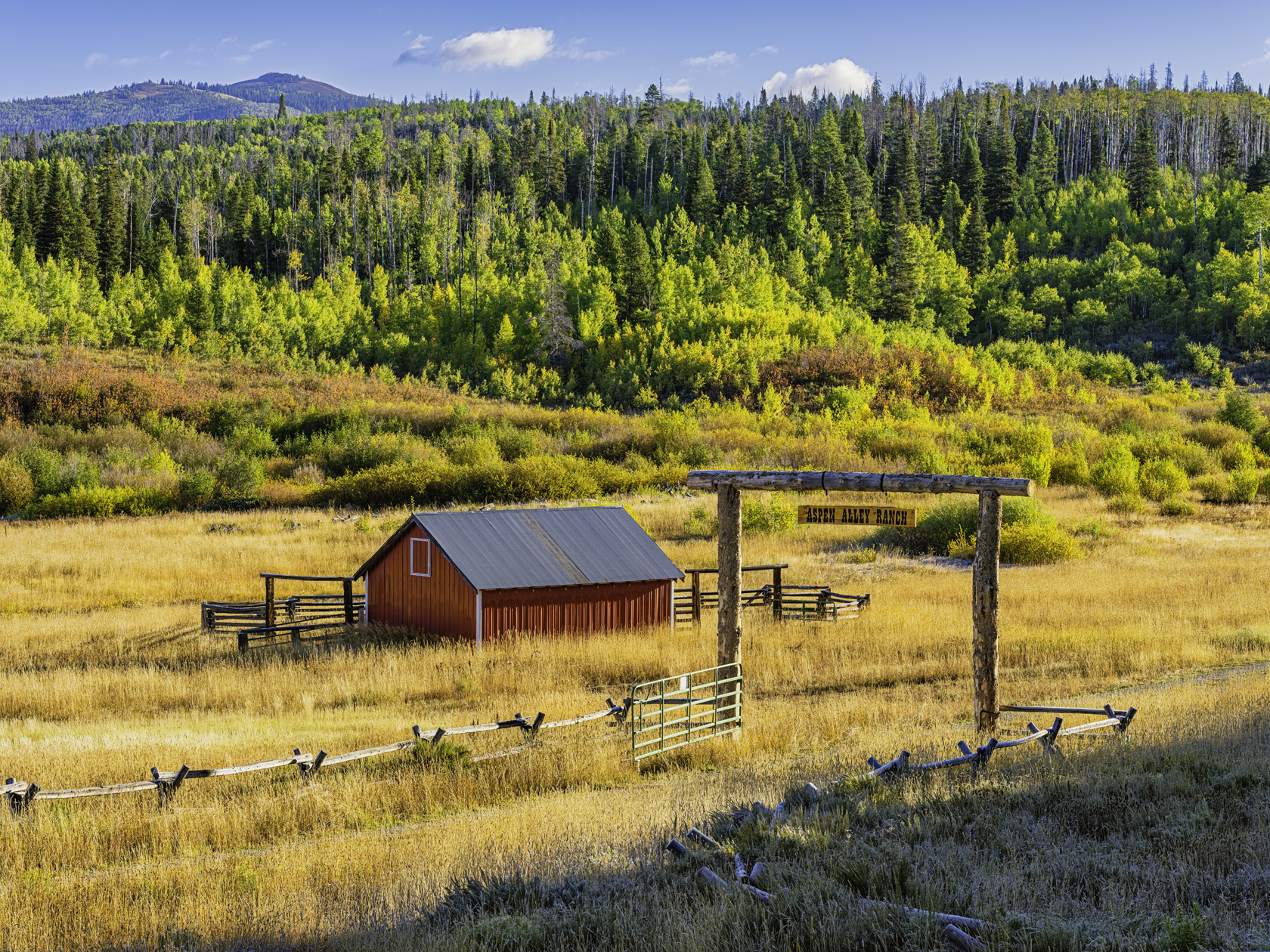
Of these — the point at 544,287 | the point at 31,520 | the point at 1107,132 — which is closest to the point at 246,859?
the point at 31,520

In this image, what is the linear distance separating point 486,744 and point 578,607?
11.1 meters

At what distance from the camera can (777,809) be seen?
8492 mm

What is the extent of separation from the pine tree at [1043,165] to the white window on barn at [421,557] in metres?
100

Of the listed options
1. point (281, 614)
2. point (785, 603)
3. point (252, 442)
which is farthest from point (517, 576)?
point (252, 442)

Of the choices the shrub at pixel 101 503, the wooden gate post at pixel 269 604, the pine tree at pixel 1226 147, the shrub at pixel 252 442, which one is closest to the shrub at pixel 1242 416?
the shrub at pixel 252 442

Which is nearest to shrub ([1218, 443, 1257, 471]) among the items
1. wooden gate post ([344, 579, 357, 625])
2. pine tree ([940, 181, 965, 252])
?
wooden gate post ([344, 579, 357, 625])

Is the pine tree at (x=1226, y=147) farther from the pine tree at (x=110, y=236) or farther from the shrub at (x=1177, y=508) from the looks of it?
the pine tree at (x=110, y=236)

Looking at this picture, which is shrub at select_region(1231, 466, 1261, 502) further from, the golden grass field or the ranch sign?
the ranch sign

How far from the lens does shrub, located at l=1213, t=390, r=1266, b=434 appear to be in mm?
61188

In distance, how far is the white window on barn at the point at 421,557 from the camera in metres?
23.2

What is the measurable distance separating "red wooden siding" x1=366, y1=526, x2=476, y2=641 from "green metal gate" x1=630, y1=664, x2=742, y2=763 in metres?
7.92

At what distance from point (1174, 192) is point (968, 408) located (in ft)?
177

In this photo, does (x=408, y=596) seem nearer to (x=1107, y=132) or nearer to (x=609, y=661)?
(x=609, y=661)

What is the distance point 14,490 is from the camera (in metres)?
43.9
